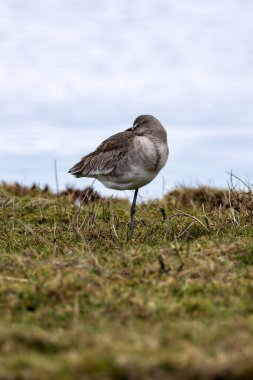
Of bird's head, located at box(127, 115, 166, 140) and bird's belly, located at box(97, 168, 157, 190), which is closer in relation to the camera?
bird's belly, located at box(97, 168, 157, 190)

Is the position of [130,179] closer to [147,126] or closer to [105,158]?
[105,158]

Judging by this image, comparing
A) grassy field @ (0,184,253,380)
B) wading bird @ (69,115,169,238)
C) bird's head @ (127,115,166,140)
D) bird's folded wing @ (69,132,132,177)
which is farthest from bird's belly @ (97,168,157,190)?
grassy field @ (0,184,253,380)

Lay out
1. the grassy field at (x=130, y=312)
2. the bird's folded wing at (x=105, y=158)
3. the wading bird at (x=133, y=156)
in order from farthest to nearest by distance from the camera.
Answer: the bird's folded wing at (x=105, y=158) → the wading bird at (x=133, y=156) → the grassy field at (x=130, y=312)

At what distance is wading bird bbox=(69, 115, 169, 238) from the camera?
9375 mm

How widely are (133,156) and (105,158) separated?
0.60m

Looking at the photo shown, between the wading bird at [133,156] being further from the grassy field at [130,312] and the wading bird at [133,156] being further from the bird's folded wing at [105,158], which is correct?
the grassy field at [130,312]

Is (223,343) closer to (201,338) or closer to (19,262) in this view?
(201,338)

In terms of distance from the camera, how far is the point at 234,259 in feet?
21.3

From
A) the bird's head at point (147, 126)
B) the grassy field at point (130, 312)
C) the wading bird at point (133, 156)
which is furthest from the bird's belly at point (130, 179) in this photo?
the grassy field at point (130, 312)

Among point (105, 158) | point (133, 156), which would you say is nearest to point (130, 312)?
point (133, 156)

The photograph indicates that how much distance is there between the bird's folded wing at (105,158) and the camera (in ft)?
31.5

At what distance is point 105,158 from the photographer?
32.3 ft

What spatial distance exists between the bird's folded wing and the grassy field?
143 centimetres

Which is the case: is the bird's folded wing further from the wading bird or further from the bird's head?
the bird's head
